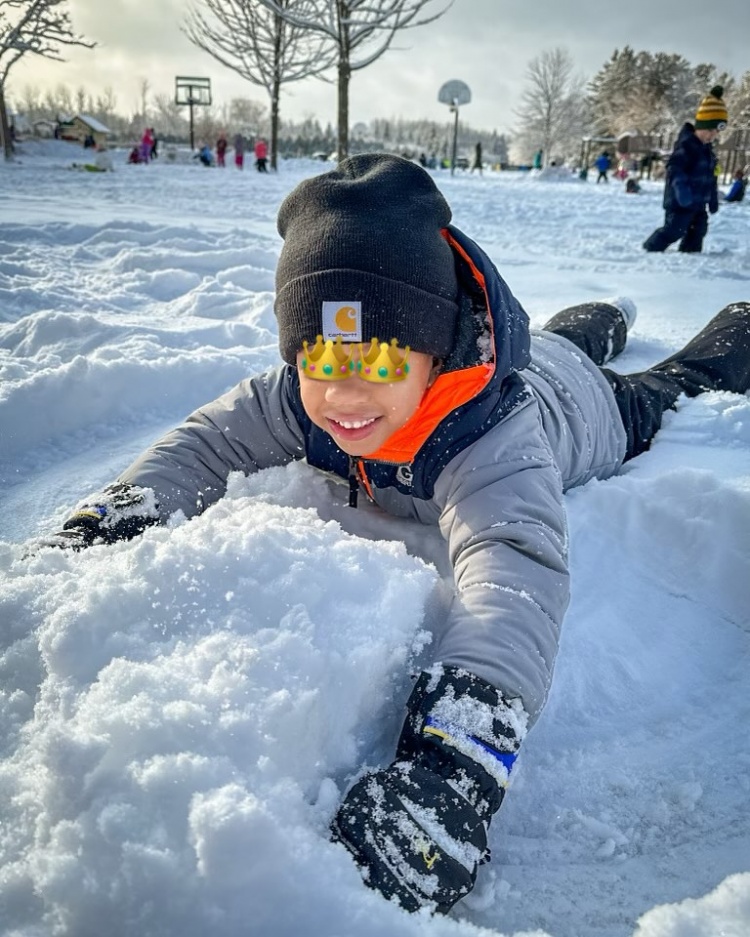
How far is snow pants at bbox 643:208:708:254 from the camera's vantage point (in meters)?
5.72

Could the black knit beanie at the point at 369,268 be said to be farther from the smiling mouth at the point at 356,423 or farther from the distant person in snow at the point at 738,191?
the distant person in snow at the point at 738,191

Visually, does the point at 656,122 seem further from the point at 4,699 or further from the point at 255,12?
the point at 4,699

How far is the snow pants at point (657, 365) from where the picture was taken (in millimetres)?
2012

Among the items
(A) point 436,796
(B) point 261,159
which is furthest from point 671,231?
(B) point 261,159

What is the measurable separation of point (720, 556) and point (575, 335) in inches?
50.7

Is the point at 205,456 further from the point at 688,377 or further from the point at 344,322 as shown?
the point at 688,377

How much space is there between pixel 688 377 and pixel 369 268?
1.51 m

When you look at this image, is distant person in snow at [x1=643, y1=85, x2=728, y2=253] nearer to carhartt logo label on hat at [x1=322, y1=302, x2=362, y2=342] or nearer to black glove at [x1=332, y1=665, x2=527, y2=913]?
carhartt logo label on hat at [x1=322, y1=302, x2=362, y2=342]

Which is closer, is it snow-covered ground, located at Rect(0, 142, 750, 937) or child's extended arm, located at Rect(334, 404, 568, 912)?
snow-covered ground, located at Rect(0, 142, 750, 937)

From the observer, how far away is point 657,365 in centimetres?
243

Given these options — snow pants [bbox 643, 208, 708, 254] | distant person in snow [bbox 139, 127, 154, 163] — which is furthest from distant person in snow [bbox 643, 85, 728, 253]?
distant person in snow [bbox 139, 127, 154, 163]

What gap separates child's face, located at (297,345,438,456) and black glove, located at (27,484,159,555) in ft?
1.31

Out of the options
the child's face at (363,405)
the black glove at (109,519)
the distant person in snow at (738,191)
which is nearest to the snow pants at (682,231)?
the child's face at (363,405)
